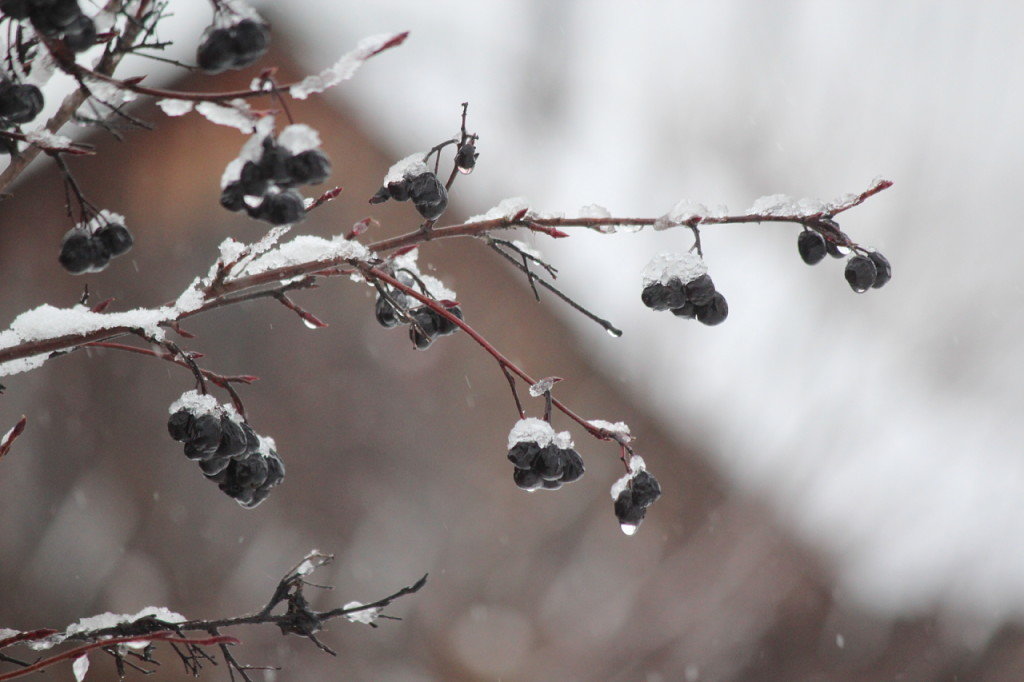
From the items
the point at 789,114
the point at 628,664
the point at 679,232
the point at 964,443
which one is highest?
the point at 789,114

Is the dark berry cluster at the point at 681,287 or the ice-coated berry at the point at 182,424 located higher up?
the dark berry cluster at the point at 681,287

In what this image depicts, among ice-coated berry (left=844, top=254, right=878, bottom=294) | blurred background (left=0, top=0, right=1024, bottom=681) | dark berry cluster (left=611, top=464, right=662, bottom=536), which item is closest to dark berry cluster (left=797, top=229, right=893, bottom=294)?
ice-coated berry (left=844, top=254, right=878, bottom=294)

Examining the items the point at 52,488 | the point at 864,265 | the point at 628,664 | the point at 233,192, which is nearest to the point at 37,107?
the point at 233,192

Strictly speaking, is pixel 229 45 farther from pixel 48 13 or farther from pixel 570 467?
pixel 570 467

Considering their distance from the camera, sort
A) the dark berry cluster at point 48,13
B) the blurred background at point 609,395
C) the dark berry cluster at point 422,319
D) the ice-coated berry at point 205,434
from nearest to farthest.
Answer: the dark berry cluster at point 48,13
the ice-coated berry at point 205,434
the dark berry cluster at point 422,319
the blurred background at point 609,395

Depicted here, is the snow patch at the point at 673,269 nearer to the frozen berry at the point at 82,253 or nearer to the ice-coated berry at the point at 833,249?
the ice-coated berry at the point at 833,249

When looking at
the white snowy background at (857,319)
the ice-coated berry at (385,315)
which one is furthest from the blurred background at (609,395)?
the ice-coated berry at (385,315)

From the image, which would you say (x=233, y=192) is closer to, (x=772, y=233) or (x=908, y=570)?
(x=772, y=233)
